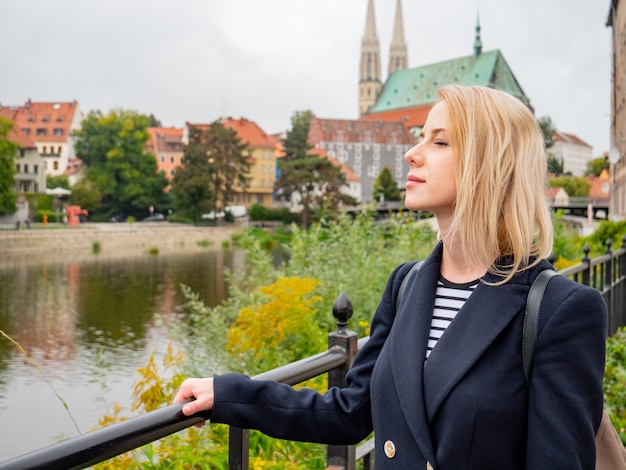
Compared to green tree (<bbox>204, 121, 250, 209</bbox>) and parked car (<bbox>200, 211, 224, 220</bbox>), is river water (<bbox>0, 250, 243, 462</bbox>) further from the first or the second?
green tree (<bbox>204, 121, 250, 209</bbox>)

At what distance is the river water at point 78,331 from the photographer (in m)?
9.59

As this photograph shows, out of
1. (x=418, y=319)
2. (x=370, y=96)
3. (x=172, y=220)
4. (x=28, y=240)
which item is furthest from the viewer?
(x=370, y=96)

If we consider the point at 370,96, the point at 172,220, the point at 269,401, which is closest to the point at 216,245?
the point at 172,220

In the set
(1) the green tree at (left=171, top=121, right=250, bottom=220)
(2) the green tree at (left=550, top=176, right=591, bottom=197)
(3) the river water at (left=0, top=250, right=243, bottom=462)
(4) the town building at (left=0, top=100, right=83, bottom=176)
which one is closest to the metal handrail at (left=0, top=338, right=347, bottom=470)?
(3) the river water at (left=0, top=250, right=243, bottom=462)

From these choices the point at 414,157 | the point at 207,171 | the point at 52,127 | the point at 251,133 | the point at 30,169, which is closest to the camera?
the point at 414,157

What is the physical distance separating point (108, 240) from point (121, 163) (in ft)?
60.0

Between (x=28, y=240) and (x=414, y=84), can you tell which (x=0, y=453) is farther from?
(x=414, y=84)

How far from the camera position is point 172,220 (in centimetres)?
5459

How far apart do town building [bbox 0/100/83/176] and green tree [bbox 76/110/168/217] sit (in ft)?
51.1

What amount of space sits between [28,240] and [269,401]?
130 ft

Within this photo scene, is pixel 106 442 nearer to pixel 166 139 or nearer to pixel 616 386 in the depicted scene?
pixel 616 386

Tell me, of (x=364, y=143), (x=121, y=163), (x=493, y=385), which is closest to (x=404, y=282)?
(x=493, y=385)

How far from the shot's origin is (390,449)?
1.55 metres

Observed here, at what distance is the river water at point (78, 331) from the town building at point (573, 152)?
329 feet
